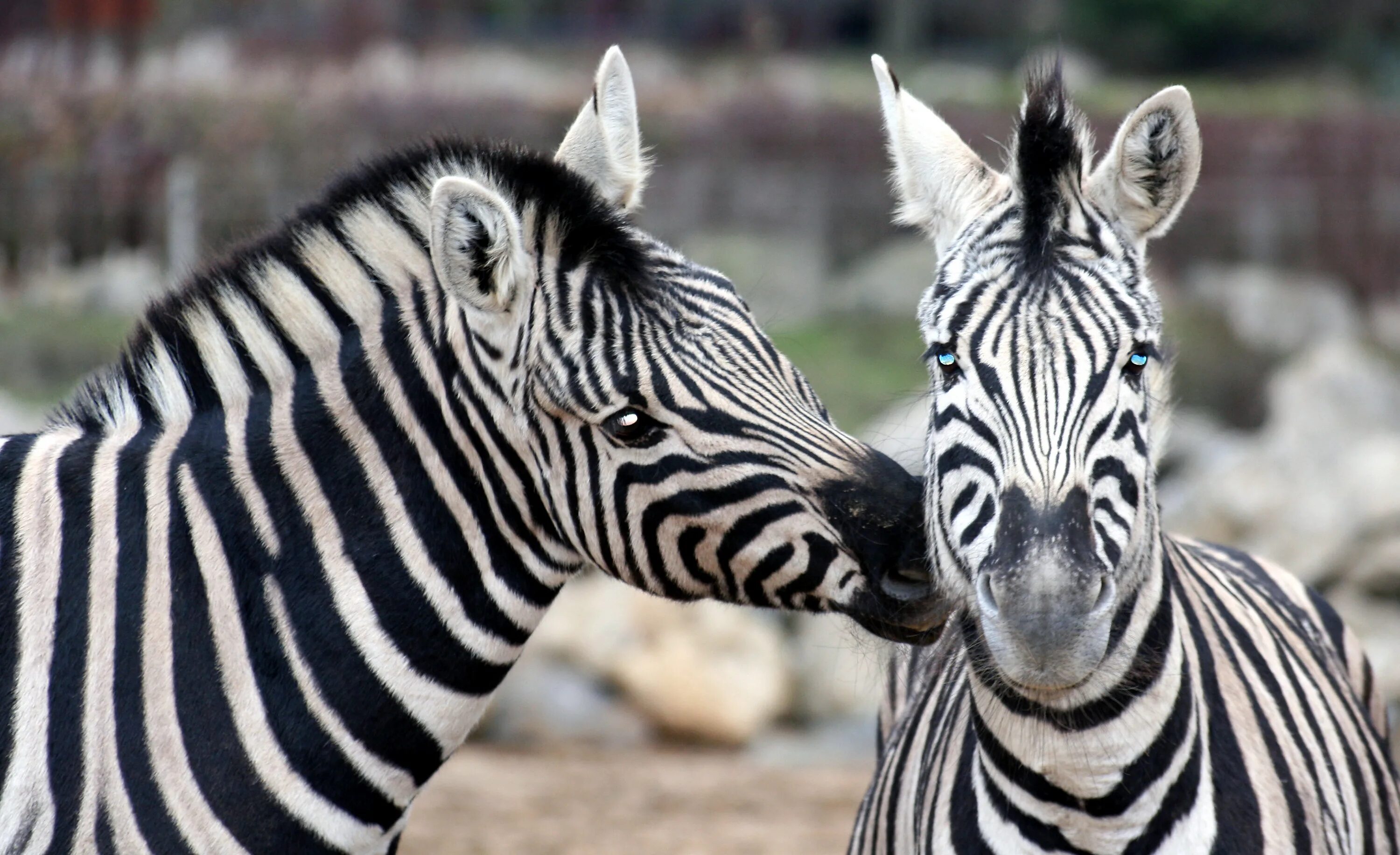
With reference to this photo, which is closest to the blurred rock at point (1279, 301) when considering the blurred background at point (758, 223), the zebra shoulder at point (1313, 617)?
the blurred background at point (758, 223)

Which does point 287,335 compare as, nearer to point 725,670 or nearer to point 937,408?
point 937,408

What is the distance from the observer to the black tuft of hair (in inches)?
131

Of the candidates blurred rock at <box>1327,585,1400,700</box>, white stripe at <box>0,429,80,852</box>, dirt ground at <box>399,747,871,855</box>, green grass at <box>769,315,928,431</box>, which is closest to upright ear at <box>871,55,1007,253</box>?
white stripe at <box>0,429,80,852</box>

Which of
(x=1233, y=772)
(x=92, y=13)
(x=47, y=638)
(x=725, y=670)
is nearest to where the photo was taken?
(x=47, y=638)

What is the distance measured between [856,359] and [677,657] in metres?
6.97

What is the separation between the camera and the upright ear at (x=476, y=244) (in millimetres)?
3186

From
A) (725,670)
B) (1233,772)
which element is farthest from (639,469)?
(725,670)

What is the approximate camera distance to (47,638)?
10.5 feet

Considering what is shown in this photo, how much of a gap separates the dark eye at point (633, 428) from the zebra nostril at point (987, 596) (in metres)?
0.85

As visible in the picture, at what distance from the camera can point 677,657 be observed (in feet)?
37.9

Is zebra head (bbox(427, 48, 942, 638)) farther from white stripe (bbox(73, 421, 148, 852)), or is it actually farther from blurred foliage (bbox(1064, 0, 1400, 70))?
blurred foliage (bbox(1064, 0, 1400, 70))

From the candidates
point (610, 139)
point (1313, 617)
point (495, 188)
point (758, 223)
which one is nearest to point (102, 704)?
point (495, 188)

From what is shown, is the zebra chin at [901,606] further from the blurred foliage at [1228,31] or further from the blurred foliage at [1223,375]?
the blurred foliage at [1228,31]

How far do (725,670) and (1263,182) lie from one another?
13885mm
